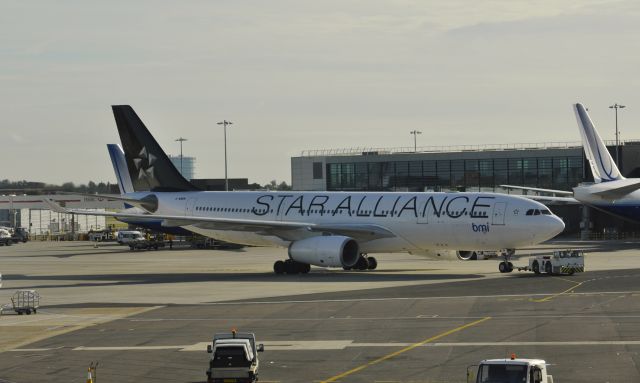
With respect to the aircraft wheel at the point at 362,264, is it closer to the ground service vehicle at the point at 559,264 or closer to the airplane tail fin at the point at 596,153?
the ground service vehicle at the point at 559,264

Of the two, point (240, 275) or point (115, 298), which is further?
point (240, 275)

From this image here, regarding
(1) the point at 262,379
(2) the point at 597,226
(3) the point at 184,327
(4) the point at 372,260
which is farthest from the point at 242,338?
(2) the point at 597,226

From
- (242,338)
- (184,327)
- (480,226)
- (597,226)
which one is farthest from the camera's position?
(597,226)

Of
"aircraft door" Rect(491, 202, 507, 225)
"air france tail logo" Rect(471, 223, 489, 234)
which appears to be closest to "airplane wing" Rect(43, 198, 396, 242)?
"air france tail logo" Rect(471, 223, 489, 234)

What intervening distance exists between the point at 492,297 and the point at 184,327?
15.8m

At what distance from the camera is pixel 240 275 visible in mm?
67812

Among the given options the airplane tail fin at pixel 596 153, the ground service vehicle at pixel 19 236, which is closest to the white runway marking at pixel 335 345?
the airplane tail fin at pixel 596 153

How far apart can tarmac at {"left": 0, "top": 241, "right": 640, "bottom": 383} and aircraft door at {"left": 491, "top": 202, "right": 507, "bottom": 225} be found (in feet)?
10.9

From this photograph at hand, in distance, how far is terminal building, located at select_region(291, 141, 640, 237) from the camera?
12125 cm

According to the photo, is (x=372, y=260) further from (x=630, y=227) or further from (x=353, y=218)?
(x=630, y=227)

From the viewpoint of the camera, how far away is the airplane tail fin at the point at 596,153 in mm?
100062

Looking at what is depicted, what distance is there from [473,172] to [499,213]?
214ft

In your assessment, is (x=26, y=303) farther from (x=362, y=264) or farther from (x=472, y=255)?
(x=472, y=255)

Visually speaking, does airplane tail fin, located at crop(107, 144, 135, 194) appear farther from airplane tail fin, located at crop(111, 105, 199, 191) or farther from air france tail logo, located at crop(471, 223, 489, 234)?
air france tail logo, located at crop(471, 223, 489, 234)
